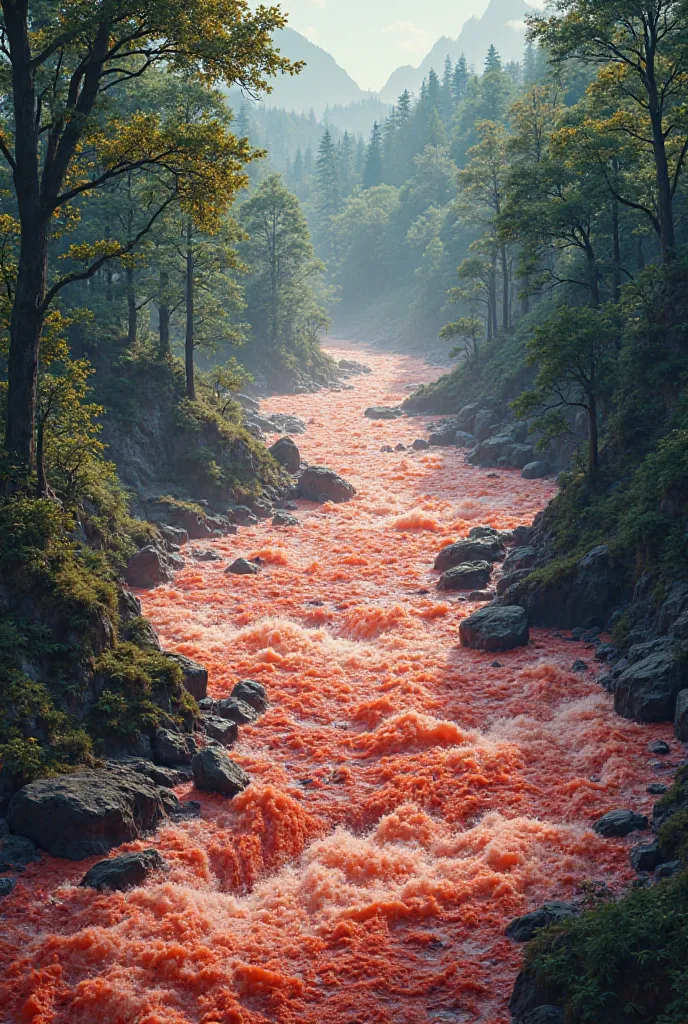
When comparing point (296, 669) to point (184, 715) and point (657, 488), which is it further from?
point (657, 488)

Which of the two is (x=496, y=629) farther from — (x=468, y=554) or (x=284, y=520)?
(x=284, y=520)

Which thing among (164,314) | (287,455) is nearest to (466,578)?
(287,455)

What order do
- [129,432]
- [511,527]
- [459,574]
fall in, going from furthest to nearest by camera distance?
1. [129,432]
2. [511,527]
3. [459,574]

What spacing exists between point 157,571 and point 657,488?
16.0 metres

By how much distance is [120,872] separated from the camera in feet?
43.8

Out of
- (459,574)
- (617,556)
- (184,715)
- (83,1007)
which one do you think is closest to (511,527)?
(459,574)

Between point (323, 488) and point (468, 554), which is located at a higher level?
point (323, 488)

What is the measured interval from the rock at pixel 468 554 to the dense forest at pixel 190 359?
244 centimetres

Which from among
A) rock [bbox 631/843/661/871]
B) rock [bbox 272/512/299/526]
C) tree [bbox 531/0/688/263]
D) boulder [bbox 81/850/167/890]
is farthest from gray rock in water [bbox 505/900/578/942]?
rock [bbox 272/512/299/526]

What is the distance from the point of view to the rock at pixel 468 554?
2936 centimetres

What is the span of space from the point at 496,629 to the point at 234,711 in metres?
7.56

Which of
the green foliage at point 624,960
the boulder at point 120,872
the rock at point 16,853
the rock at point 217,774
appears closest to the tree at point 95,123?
the rock at point 217,774

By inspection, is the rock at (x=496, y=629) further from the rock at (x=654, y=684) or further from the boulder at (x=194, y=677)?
the boulder at (x=194, y=677)

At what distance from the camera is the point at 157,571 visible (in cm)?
2864
